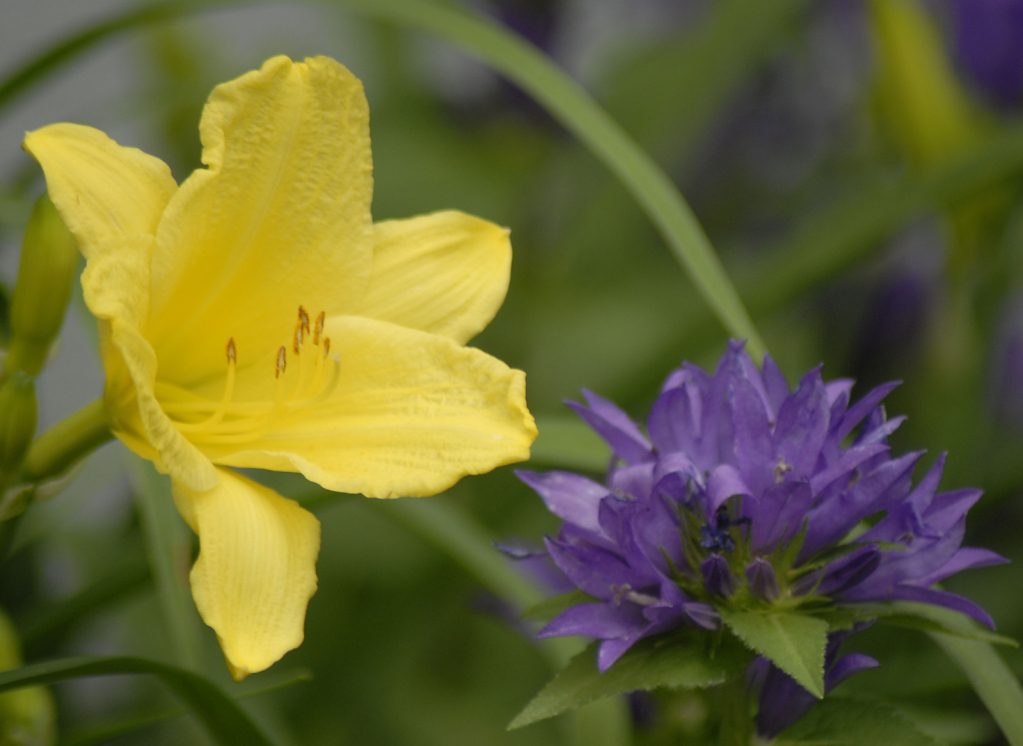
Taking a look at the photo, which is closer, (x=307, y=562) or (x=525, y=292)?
(x=307, y=562)

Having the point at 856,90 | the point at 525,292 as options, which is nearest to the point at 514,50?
the point at 525,292

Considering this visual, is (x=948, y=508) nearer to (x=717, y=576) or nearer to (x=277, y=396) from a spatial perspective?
(x=717, y=576)

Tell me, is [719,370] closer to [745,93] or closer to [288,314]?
[288,314]

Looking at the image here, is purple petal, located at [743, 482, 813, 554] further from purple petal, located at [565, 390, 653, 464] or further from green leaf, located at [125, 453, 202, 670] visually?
green leaf, located at [125, 453, 202, 670]

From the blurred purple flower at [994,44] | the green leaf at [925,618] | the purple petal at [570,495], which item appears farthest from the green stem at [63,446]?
the blurred purple flower at [994,44]

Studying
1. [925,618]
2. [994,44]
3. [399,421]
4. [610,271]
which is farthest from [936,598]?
[610,271]

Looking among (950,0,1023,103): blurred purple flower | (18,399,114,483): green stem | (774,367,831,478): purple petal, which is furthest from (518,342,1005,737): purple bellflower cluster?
(950,0,1023,103): blurred purple flower

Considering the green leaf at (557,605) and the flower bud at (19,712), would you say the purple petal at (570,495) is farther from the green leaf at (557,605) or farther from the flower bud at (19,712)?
the flower bud at (19,712)
